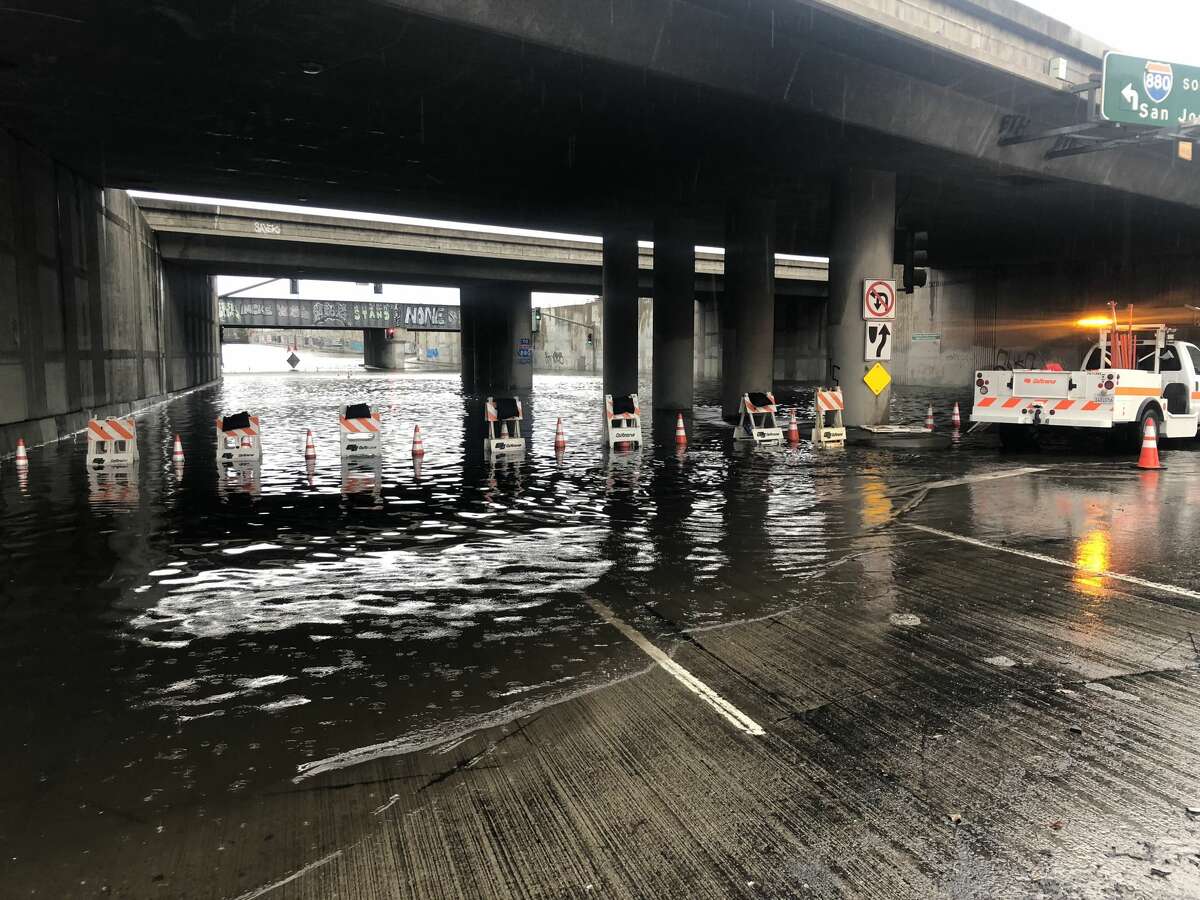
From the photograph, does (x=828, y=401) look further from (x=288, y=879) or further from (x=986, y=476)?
(x=288, y=879)

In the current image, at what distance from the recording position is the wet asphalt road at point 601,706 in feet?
11.7

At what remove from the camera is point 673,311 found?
31.0 m

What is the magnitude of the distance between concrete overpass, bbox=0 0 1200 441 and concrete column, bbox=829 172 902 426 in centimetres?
8

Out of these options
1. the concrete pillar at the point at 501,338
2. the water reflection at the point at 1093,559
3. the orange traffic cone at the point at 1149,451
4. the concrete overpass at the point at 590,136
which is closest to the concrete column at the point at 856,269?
the concrete overpass at the point at 590,136

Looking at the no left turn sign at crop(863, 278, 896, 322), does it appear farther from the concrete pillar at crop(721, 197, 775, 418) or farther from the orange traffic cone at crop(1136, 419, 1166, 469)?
the orange traffic cone at crop(1136, 419, 1166, 469)

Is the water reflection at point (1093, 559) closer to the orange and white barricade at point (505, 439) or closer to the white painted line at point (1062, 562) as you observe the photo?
the white painted line at point (1062, 562)

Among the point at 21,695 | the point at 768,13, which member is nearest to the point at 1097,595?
the point at 21,695

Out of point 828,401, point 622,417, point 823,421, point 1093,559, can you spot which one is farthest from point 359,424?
point 1093,559

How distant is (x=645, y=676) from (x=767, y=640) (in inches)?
43.7

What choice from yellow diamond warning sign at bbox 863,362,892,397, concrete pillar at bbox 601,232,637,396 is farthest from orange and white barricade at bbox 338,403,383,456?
concrete pillar at bbox 601,232,637,396

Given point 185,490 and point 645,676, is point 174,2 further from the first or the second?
point 645,676

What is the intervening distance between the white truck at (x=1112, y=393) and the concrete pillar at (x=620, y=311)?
16789 mm

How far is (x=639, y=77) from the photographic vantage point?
15125mm

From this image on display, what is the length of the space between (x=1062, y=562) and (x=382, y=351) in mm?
100762
